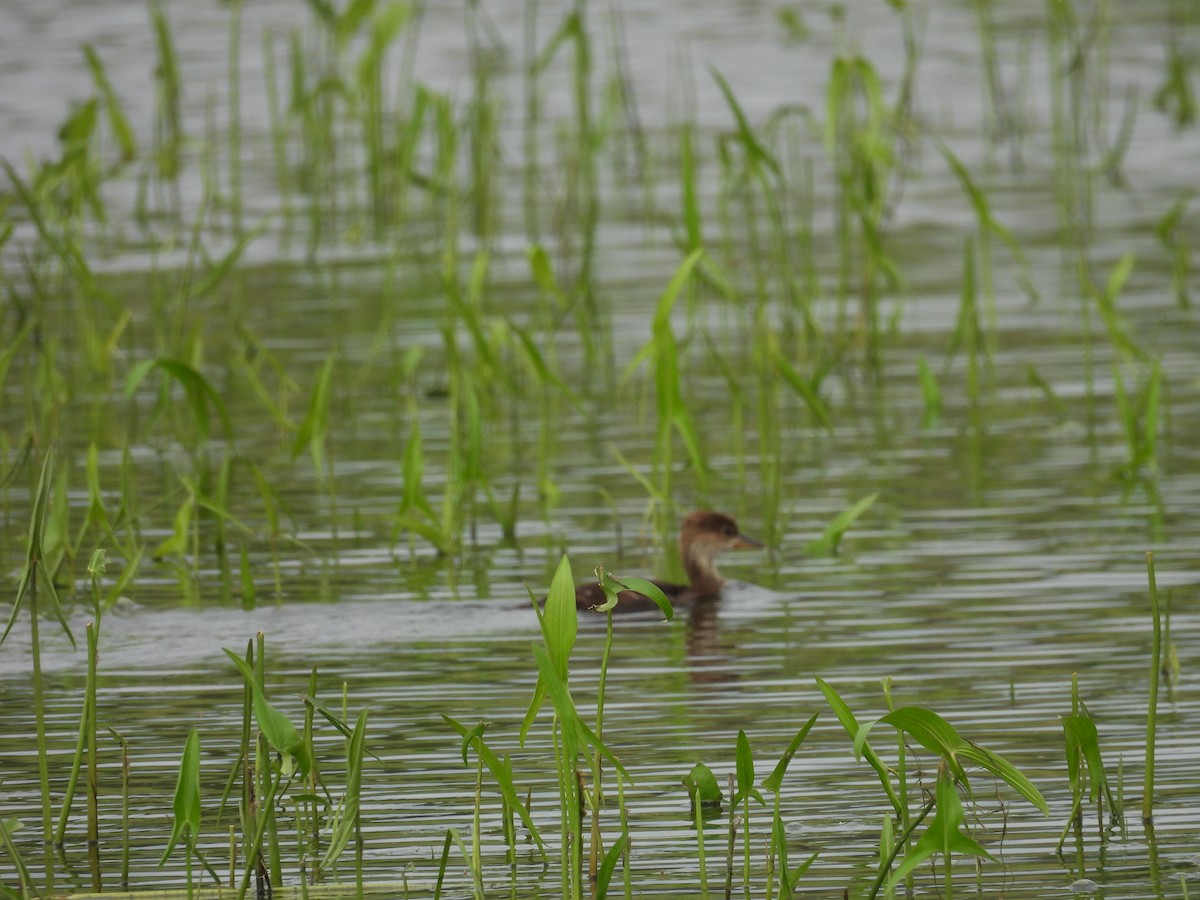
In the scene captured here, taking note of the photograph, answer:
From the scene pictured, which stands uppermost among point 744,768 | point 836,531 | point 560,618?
point 560,618

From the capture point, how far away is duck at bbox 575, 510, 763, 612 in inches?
263

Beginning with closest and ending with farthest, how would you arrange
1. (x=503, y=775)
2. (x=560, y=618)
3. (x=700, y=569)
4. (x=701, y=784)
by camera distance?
(x=560, y=618) < (x=503, y=775) < (x=701, y=784) < (x=700, y=569)

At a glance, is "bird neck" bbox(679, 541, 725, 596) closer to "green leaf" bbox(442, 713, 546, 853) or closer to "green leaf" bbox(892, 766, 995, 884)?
"green leaf" bbox(442, 713, 546, 853)

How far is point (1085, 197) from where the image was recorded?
13.5 m

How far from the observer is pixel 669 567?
712 centimetres

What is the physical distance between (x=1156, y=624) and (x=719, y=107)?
13.5 m

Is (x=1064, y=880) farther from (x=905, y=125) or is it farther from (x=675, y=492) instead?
(x=905, y=125)

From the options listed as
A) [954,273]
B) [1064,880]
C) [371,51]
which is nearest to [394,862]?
[1064,880]

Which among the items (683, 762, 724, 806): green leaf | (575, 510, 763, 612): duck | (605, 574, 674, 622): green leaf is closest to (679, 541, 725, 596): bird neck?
(575, 510, 763, 612): duck

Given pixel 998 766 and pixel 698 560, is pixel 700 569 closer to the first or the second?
pixel 698 560

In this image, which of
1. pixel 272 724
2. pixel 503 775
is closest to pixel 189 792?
pixel 272 724

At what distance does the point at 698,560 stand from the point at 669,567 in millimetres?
354

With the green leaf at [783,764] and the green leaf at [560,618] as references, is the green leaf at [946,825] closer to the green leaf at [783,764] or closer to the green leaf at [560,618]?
the green leaf at [783,764]

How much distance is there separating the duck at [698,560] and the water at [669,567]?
10 centimetres
